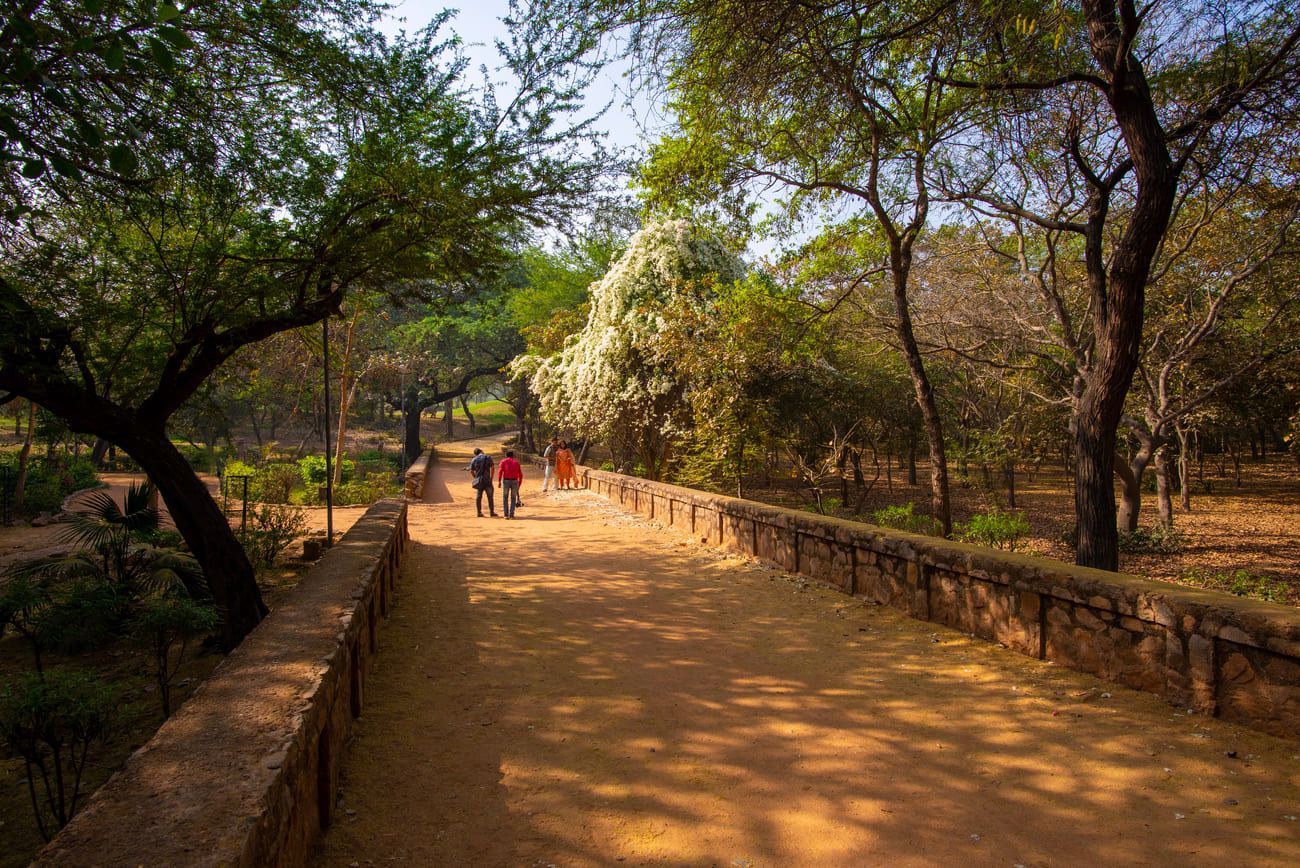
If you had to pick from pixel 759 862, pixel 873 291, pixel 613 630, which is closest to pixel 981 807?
pixel 759 862

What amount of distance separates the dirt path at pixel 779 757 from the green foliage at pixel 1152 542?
8.54 metres

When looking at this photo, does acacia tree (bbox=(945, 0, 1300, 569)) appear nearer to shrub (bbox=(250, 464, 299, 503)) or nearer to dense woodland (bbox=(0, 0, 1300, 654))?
dense woodland (bbox=(0, 0, 1300, 654))

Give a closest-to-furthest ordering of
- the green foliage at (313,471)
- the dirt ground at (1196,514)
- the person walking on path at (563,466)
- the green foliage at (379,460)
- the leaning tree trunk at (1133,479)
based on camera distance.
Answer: the dirt ground at (1196,514), the leaning tree trunk at (1133,479), the person walking on path at (563,466), the green foliage at (313,471), the green foliage at (379,460)

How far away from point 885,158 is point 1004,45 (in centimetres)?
232

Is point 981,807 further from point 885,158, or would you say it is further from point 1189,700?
point 885,158

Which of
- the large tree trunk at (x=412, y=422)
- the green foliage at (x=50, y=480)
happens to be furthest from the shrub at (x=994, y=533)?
the large tree trunk at (x=412, y=422)

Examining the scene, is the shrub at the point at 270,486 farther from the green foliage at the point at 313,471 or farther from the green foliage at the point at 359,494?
the green foliage at the point at 313,471

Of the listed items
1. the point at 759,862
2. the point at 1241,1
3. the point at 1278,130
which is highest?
the point at 1241,1

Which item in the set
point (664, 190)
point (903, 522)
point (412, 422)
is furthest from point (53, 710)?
point (412, 422)

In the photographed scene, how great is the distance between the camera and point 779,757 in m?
3.70

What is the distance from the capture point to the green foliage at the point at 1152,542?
12.1m

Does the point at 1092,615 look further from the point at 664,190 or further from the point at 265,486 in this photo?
the point at 265,486

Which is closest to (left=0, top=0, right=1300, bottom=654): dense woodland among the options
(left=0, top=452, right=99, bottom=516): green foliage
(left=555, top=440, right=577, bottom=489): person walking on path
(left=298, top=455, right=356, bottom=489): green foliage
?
(left=555, top=440, right=577, bottom=489): person walking on path

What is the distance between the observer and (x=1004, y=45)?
7.79 metres
